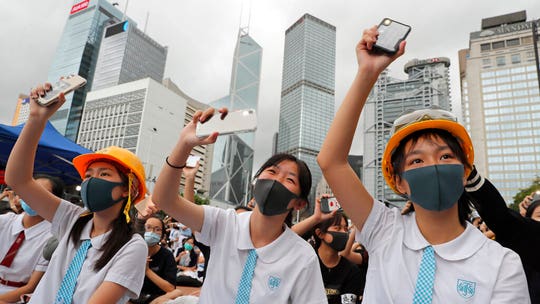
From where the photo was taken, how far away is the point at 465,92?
284ft

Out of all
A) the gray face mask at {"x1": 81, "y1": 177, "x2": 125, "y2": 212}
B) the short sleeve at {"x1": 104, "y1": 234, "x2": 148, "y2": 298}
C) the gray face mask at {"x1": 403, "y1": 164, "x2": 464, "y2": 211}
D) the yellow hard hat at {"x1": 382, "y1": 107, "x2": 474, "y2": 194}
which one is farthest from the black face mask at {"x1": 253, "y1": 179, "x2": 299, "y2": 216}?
the gray face mask at {"x1": 81, "y1": 177, "x2": 125, "y2": 212}

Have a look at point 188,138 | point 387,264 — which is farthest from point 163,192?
point 387,264

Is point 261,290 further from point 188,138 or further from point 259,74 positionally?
point 259,74

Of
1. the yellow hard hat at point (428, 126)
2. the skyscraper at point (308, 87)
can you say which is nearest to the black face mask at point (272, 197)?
the yellow hard hat at point (428, 126)

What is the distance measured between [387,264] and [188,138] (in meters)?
1.07

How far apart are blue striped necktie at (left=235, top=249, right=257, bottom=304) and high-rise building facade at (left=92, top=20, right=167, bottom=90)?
102 metres

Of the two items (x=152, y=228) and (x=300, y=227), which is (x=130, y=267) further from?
(x=152, y=228)

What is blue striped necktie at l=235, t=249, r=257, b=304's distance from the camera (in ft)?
5.31

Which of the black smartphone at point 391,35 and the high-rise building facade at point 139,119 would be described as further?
the high-rise building facade at point 139,119

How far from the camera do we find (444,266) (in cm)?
131

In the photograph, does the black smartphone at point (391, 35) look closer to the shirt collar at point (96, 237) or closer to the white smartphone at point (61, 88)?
the white smartphone at point (61, 88)

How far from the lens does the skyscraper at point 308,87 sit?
124m

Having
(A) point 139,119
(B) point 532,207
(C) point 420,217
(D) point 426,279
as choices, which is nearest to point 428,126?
(C) point 420,217

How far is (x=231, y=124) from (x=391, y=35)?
78 cm
